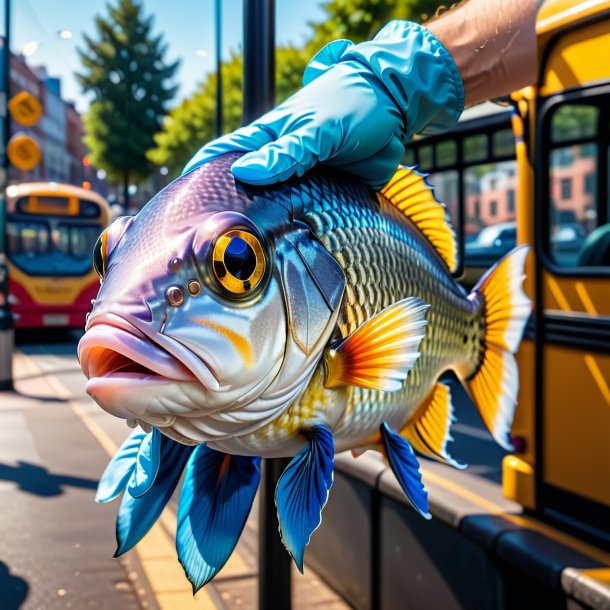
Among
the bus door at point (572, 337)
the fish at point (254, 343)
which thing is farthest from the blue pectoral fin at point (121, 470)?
the bus door at point (572, 337)

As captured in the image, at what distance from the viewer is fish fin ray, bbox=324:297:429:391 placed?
0.59m

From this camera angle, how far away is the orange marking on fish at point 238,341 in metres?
0.54

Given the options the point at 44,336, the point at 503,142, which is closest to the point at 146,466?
the point at 503,142

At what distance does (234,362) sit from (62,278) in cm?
1286

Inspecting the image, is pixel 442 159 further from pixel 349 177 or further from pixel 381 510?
pixel 349 177

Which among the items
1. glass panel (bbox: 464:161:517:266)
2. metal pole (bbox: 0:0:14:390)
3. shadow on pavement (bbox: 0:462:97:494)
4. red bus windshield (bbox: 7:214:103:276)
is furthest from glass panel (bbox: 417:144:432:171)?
red bus windshield (bbox: 7:214:103:276)

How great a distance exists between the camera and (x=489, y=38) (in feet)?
2.70

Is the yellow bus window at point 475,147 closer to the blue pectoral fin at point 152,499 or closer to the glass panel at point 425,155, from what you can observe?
the glass panel at point 425,155

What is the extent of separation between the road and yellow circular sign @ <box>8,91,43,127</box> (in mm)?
3735

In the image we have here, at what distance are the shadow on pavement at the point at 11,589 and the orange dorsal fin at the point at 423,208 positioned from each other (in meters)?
3.56

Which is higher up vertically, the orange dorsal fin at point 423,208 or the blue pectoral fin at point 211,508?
the orange dorsal fin at point 423,208

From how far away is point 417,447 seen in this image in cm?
79

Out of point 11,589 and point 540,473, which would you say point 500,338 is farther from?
point 11,589

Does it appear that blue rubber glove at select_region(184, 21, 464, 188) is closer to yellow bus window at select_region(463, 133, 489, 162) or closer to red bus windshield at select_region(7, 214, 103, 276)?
yellow bus window at select_region(463, 133, 489, 162)
